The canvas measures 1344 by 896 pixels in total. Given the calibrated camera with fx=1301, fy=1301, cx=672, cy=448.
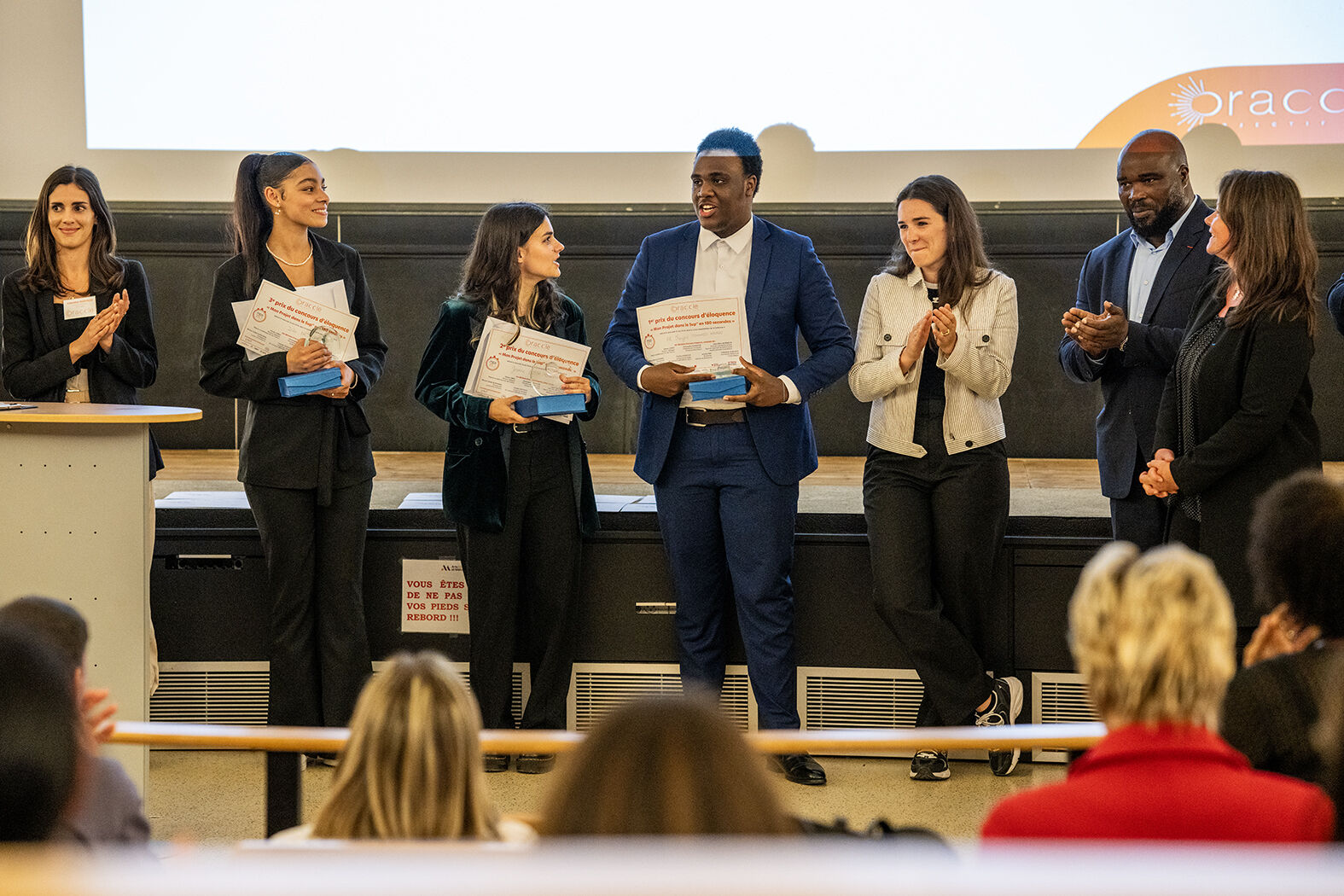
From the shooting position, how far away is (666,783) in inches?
45.6

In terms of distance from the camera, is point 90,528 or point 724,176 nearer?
point 90,528

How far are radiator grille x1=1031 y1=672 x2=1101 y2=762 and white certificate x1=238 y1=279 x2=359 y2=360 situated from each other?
2.33 m

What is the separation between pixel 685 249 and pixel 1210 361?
148 centimetres

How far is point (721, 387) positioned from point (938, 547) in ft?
2.63

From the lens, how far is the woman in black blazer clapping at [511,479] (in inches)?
148

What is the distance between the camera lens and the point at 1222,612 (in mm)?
1501

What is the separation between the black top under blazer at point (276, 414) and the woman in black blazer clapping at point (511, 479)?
24 centimetres

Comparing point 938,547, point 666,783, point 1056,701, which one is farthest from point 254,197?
point 666,783

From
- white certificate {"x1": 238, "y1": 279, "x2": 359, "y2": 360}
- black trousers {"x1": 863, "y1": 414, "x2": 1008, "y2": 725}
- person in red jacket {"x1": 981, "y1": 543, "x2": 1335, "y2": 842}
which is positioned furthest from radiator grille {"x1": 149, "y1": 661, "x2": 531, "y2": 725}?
person in red jacket {"x1": 981, "y1": 543, "x2": 1335, "y2": 842}

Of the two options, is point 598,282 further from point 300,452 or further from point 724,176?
point 300,452

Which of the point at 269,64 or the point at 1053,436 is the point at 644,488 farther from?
the point at 269,64

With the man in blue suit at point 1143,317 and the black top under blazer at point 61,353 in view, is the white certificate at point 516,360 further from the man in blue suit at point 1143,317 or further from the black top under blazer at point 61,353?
the man in blue suit at point 1143,317

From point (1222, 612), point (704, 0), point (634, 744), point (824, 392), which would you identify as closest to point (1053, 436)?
point (824, 392)

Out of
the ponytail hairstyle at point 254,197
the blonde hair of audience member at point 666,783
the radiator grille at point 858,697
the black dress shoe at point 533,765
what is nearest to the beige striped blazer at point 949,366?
the radiator grille at point 858,697
